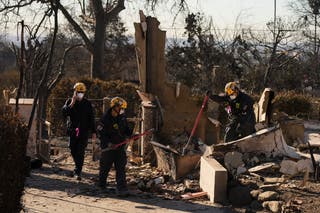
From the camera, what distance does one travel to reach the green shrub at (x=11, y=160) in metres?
5.00

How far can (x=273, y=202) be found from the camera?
7633 mm

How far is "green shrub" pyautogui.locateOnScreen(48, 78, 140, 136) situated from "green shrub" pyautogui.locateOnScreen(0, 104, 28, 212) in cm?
1263

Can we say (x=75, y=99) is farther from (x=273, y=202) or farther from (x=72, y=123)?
(x=273, y=202)

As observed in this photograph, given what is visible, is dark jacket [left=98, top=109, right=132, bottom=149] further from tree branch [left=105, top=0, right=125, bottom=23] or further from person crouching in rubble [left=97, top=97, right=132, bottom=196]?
tree branch [left=105, top=0, right=125, bottom=23]

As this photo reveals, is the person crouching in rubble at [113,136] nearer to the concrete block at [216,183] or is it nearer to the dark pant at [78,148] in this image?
the dark pant at [78,148]

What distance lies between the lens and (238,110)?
1096 cm

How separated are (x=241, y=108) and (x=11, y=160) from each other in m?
6.57

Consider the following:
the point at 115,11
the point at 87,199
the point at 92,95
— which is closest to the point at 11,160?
the point at 87,199

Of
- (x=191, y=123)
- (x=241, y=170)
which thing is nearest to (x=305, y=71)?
(x=191, y=123)

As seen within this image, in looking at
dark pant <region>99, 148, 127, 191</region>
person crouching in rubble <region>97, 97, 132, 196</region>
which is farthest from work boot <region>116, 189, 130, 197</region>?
person crouching in rubble <region>97, 97, 132, 196</region>

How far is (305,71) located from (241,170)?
72.2 ft

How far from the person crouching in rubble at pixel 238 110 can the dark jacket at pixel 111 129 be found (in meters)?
2.71

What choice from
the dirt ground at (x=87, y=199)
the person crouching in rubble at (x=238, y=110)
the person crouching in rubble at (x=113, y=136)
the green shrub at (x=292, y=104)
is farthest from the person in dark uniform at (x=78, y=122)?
the green shrub at (x=292, y=104)

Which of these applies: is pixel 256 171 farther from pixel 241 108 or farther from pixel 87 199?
pixel 87 199
